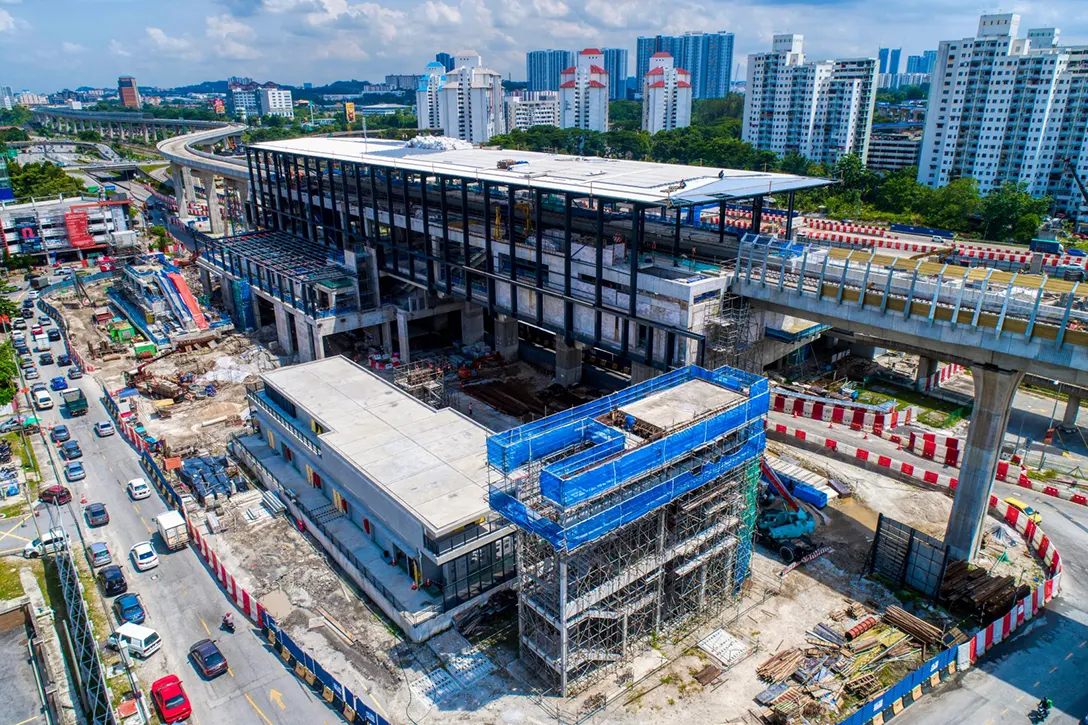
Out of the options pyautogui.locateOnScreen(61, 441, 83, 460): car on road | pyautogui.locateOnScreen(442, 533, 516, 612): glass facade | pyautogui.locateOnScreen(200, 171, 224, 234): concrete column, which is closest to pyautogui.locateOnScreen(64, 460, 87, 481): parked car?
pyautogui.locateOnScreen(61, 441, 83, 460): car on road

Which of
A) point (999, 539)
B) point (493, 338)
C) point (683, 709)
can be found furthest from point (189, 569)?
point (999, 539)

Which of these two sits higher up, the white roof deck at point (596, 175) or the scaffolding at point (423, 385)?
the white roof deck at point (596, 175)

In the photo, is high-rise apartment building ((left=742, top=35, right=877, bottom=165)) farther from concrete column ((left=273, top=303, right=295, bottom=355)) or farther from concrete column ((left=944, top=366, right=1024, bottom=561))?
concrete column ((left=944, top=366, right=1024, bottom=561))

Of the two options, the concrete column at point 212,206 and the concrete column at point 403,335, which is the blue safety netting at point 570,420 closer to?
the concrete column at point 403,335

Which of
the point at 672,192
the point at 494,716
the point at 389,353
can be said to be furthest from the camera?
the point at 389,353

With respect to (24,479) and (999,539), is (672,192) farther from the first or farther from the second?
(24,479)

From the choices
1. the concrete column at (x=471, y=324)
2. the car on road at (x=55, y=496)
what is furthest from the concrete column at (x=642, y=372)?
the car on road at (x=55, y=496)

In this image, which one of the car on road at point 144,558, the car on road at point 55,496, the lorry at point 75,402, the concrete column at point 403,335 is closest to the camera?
the car on road at point 144,558

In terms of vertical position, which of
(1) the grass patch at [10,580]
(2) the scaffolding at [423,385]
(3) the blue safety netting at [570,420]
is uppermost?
(3) the blue safety netting at [570,420]
